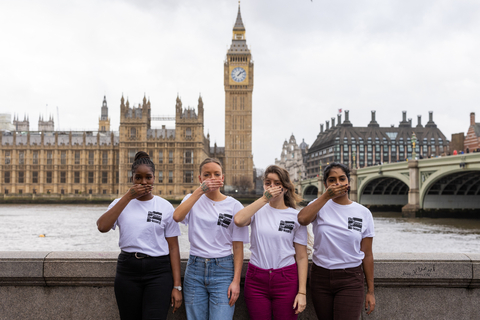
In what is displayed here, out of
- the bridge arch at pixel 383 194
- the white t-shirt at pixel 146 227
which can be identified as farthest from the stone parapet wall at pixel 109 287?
the bridge arch at pixel 383 194

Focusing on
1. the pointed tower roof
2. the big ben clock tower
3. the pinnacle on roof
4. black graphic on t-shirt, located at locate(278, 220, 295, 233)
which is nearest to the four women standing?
black graphic on t-shirt, located at locate(278, 220, 295, 233)

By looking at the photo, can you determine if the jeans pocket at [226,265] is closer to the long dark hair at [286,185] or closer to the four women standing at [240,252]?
the four women standing at [240,252]

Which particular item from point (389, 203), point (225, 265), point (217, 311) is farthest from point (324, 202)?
point (389, 203)

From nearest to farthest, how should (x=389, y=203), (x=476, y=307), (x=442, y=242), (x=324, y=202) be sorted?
(x=324, y=202) < (x=476, y=307) < (x=442, y=242) < (x=389, y=203)

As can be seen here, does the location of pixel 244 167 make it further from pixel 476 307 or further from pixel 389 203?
pixel 476 307


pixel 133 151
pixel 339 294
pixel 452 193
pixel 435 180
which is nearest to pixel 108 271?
pixel 339 294

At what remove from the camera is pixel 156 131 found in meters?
70.4

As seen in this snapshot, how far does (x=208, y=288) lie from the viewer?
3152 millimetres

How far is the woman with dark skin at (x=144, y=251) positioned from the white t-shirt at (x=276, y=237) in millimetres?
640

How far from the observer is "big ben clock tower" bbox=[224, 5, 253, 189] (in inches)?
3002

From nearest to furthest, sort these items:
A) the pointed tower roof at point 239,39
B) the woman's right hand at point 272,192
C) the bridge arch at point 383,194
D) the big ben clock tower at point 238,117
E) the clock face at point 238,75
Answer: the woman's right hand at point 272,192
the bridge arch at point 383,194
the big ben clock tower at point 238,117
the clock face at point 238,75
the pointed tower roof at point 239,39

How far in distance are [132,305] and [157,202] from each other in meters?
0.78

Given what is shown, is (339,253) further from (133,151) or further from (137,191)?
(133,151)

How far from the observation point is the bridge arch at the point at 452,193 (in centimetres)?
3291
